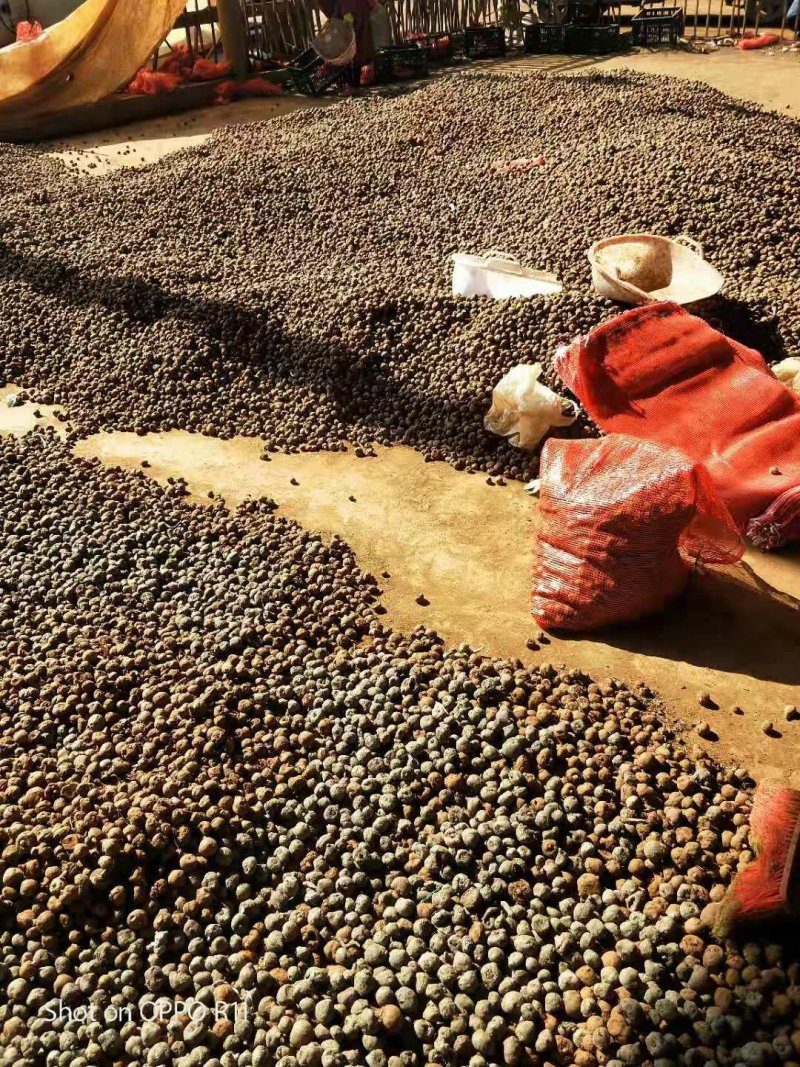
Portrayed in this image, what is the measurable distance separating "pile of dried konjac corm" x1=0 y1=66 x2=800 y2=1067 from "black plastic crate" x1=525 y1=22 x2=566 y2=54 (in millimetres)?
6551

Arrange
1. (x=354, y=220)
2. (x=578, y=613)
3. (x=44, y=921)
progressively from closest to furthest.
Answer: (x=44, y=921) < (x=578, y=613) < (x=354, y=220)

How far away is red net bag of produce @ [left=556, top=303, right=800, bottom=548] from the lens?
3744 mm

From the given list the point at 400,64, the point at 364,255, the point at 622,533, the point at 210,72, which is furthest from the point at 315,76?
the point at 622,533

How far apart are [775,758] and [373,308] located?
3.38m

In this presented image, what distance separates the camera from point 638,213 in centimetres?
571

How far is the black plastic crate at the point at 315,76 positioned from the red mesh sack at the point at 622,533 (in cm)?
840

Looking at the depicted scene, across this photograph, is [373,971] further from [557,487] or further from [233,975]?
[557,487]

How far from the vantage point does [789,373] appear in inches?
165

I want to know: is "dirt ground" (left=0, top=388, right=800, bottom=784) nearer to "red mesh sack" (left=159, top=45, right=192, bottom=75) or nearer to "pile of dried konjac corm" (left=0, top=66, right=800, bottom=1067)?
"pile of dried konjac corm" (left=0, top=66, right=800, bottom=1067)

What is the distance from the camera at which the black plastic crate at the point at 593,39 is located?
10.6m

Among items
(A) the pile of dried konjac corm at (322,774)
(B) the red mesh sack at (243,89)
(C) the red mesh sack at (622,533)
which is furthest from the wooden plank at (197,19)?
(C) the red mesh sack at (622,533)

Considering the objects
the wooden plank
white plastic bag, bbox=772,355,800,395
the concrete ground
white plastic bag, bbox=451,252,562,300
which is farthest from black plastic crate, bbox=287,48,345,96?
white plastic bag, bbox=772,355,800,395

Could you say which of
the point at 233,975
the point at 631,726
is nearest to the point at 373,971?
the point at 233,975

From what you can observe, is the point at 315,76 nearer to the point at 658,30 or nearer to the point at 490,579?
the point at 658,30
